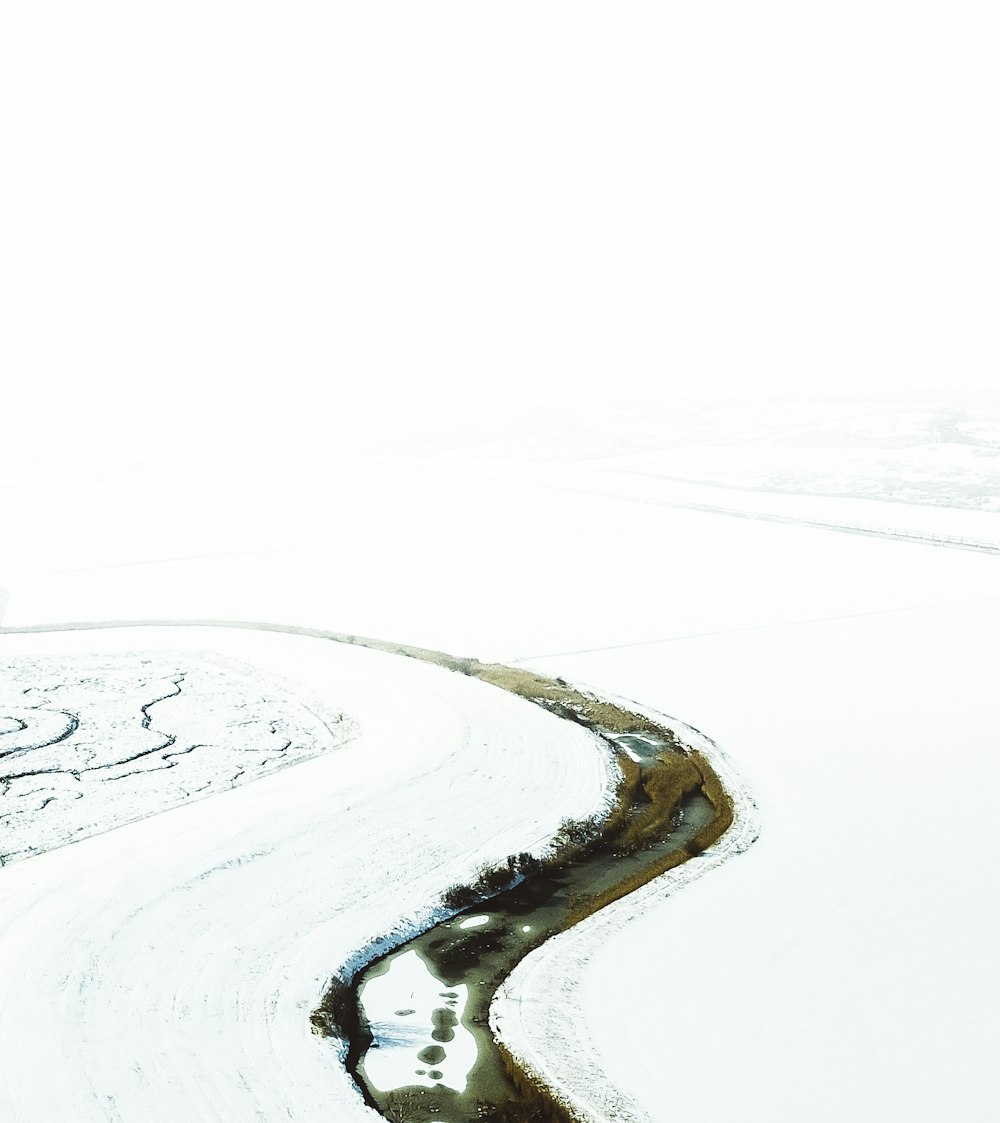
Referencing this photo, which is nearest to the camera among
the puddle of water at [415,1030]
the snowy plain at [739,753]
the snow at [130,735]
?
the puddle of water at [415,1030]

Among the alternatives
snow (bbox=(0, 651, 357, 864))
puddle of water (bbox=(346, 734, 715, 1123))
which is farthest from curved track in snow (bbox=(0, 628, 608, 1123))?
snow (bbox=(0, 651, 357, 864))

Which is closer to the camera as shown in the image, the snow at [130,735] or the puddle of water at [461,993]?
the puddle of water at [461,993]

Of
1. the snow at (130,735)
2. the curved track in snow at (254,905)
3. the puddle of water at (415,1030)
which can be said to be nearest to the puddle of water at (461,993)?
the puddle of water at (415,1030)

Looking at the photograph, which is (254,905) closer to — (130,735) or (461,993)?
(461,993)

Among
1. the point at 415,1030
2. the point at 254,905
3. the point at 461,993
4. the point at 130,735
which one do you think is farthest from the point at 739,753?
the point at 130,735

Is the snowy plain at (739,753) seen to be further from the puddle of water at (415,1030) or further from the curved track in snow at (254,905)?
the puddle of water at (415,1030)

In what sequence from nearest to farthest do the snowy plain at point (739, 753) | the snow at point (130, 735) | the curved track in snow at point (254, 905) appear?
the curved track in snow at point (254, 905) → the snowy plain at point (739, 753) → the snow at point (130, 735)

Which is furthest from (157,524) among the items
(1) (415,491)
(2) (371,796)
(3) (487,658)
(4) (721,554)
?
(2) (371,796)

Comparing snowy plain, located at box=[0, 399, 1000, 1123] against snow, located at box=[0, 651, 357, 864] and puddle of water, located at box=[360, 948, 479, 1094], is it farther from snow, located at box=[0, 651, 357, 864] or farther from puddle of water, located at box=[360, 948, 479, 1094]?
snow, located at box=[0, 651, 357, 864]
